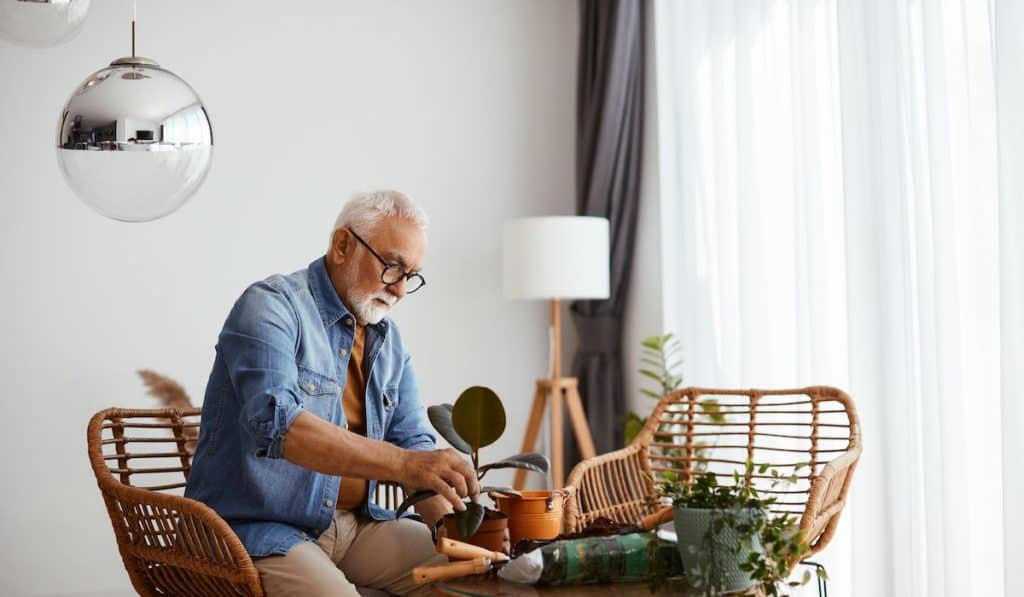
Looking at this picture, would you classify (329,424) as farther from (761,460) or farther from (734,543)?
(761,460)

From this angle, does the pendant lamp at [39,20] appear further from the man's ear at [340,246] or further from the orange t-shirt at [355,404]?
the orange t-shirt at [355,404]

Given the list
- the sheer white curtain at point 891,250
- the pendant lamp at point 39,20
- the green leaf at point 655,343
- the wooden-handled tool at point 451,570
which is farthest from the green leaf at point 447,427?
the green leaf at point 655,343

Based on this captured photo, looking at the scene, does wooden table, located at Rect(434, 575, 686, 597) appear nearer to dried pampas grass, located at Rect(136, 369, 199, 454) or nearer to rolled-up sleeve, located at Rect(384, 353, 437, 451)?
rolled-up sleeve, located at Rect(384, 353, 437, 451)

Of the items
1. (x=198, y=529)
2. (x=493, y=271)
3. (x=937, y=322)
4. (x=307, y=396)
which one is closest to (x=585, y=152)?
(x=493, y=271)

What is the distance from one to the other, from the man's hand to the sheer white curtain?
3.98 feet

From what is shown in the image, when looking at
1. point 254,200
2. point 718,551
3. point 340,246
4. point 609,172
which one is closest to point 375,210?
point 340,246

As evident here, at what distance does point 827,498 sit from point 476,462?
2.79ft

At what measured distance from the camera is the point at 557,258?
11.9 feet

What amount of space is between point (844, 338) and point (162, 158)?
1.95 meters

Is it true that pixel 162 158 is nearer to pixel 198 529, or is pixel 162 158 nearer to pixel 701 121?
pixel 198 529

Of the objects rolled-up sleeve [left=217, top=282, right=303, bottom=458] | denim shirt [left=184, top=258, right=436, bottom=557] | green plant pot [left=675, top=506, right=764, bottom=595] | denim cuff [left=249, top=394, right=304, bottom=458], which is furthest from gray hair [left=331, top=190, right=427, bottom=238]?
green plant pot [left=675, top=506, right=764, bottom=595]

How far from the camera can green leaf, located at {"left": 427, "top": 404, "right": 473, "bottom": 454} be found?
1799 mm

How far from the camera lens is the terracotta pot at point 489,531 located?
5.58ft

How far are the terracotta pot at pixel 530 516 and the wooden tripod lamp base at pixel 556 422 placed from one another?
2.02 metres
